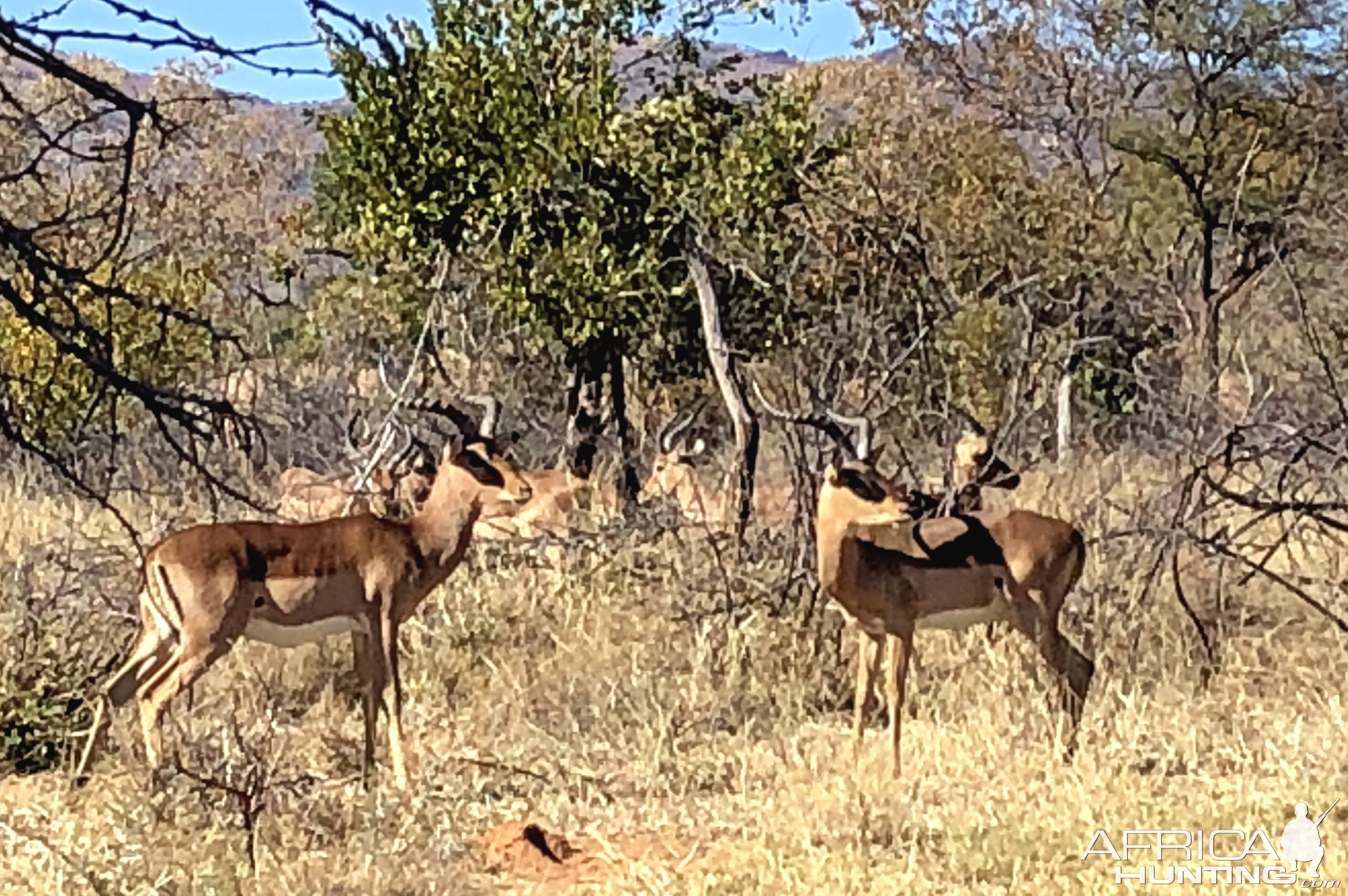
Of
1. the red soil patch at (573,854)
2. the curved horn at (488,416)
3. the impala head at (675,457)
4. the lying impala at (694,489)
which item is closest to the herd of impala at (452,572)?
the curved horn at (488,416)

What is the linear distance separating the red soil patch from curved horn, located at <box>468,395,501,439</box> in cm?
343

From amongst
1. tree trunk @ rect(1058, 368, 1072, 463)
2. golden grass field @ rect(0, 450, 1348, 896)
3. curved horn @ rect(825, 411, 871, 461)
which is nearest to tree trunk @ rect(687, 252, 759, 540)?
golden grass field @ rect(0, 450, 1348, 896)

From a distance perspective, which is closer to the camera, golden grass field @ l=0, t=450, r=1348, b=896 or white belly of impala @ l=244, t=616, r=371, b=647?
golden grass field @ l=0, t=450, r=1348, b=896

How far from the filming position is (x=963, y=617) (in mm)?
8102

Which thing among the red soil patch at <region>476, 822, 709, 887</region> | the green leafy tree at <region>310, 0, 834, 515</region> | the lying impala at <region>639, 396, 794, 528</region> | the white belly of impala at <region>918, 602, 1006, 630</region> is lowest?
the red soil patch at <region>476, 822, 709, 887</region>

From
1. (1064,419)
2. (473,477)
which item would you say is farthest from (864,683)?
(1064,419)

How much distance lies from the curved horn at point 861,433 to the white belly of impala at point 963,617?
31.8 inches

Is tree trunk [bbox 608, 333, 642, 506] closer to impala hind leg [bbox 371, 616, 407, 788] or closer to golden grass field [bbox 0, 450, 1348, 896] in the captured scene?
golden grass field [bbox 0, 450, 1348, 896]

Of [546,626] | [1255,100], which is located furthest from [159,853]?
[1255,100]

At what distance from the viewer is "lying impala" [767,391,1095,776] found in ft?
26.0

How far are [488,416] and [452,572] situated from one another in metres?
1.31

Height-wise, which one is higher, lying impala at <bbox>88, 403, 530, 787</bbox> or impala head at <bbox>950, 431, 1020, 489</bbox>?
impala head at <bbox>950, 431, 1020, 489</bbox>

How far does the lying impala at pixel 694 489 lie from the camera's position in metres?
10.8

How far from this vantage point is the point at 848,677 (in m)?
9.01
